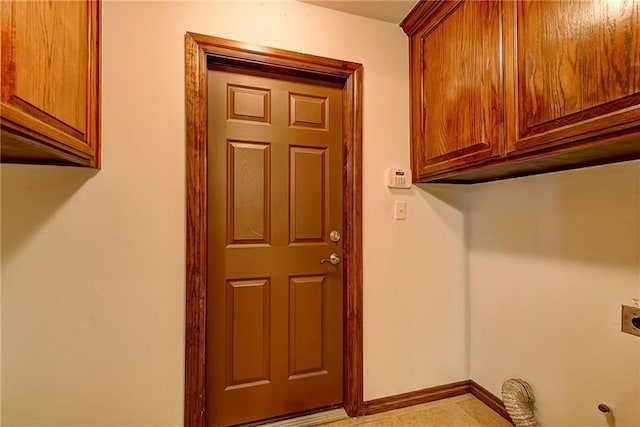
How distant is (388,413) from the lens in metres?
1.70

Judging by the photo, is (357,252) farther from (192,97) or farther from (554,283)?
(192,97)

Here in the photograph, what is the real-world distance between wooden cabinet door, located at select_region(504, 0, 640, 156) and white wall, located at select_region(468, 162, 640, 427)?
413mm

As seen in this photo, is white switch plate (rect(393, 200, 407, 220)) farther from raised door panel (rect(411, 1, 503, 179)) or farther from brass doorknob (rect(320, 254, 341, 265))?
brass doorknob (rect(320, 254, 341, 265))

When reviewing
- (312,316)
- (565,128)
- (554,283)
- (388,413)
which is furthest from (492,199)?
(388,413)

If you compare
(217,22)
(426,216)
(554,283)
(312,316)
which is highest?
(217,22)

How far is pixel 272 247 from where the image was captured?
163 cm

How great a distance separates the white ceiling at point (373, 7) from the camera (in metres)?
1.62

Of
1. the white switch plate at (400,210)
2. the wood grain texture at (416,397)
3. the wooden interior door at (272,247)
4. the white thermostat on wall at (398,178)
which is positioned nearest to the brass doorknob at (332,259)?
the wooden interior door at (272,247)

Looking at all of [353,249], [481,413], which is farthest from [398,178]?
[481,413]

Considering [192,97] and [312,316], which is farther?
[312,316]

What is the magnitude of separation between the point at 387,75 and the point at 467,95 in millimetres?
544

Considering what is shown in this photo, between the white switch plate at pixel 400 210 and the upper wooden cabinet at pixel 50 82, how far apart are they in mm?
1546

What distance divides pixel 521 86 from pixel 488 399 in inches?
68.0

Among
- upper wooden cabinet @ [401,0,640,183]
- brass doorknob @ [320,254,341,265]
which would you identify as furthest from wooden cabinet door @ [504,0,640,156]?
brass doorknob @ [320,254,341,265]
